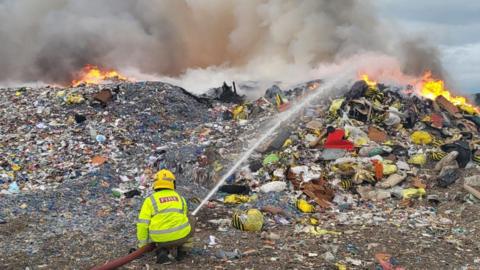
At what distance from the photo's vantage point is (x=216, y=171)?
930 cm

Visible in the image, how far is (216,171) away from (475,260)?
5073 mm

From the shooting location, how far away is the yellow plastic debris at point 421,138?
1081cm

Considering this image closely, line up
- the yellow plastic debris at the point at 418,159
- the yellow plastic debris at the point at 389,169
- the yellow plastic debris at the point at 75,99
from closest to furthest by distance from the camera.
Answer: the yellow plastic debris at the point at 389,169 → the yellow plastic debris at the point at 418,159 → the yellow plastic debris at the point at 75,99

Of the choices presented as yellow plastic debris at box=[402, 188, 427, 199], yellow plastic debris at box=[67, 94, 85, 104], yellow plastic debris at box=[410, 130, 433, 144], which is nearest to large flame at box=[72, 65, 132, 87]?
yellow plastic debris at box=[67, 94, 85, 104]

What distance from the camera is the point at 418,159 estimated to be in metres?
9.70

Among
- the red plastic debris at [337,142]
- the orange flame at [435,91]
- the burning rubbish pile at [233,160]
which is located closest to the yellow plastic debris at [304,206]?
the burning rubbish pile at [233,160]

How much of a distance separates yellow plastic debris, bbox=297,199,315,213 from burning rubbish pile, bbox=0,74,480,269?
0.03 metres

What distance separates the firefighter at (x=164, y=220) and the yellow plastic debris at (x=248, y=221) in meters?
1.60

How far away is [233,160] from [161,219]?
5.14 meters

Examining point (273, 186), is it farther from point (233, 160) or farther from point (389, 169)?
point (389, 169)

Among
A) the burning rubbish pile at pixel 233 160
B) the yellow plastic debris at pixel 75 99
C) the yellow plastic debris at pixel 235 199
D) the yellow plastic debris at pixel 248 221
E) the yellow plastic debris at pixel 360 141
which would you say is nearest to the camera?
the burning rubbish pile at pixel 233 160

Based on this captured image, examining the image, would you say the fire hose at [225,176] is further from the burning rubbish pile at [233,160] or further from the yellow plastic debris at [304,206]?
the yellow plastic debris at [304,206]

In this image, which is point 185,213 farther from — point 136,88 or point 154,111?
point 136,88

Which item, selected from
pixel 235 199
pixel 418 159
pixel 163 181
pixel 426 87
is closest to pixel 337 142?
pixel 418 159
